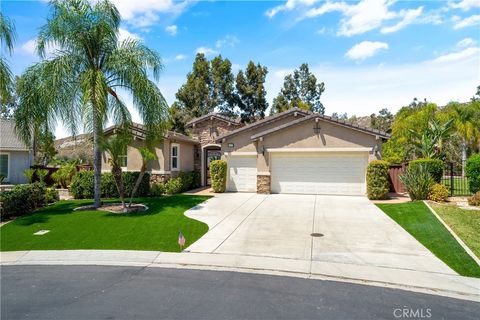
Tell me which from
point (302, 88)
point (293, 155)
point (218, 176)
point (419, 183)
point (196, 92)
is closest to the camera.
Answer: point (419, 183)

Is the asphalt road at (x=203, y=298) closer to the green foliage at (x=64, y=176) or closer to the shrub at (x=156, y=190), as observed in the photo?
the shrub at (x=156, y=190)

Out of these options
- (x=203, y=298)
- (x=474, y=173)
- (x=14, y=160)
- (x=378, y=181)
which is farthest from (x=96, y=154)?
(x=474, y=173)

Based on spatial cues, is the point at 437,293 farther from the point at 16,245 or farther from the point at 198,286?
the point at 16,245

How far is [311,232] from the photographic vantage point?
403 inches

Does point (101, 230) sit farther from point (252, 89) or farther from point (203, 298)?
point (252, 89)

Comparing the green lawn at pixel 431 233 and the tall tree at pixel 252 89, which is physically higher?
the tall tree at pixel 252 89

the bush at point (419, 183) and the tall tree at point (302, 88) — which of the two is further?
the tall tree at point (302, 88)

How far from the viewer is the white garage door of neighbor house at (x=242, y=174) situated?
19.4 metres

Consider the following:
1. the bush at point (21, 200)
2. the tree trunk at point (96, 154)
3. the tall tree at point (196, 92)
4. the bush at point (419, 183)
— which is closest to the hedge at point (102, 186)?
the bush at point (21, 200)

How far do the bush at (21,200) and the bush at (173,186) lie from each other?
6.28m

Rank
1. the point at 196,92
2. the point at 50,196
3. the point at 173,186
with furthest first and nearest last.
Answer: the point at 196,92 → the point at 173,186 → the point at 50,196

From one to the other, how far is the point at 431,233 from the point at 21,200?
14.8m

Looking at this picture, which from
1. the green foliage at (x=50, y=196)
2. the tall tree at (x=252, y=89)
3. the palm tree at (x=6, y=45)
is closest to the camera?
the palm tree at (x=6, y=45)

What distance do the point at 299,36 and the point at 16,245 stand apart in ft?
39.8
